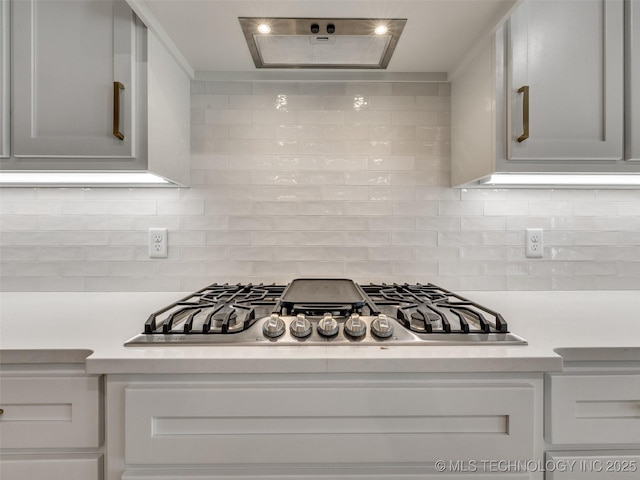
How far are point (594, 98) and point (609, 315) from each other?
653mm

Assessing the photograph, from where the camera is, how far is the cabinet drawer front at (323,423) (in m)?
0.73

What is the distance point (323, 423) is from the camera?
0.73 metres

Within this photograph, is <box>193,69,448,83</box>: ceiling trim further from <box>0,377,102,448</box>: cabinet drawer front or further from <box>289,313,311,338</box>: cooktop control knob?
<box>0,377,102,448</box>: cabinet drawer front

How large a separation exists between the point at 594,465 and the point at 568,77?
103cm

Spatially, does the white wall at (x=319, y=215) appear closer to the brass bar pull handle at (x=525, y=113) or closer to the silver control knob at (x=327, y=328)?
the brass bar pull handle at (x=525, y=113)

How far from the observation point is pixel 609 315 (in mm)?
1065

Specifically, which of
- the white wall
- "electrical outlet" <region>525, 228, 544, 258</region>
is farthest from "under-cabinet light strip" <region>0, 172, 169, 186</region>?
"electrical outlet" <region>525, 228, 544, 258</region>

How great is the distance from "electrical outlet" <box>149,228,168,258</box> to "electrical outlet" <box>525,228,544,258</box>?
4.73 ft

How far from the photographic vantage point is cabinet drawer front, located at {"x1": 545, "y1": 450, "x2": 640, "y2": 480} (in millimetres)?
759

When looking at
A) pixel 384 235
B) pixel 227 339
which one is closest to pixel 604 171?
pixel 384 235

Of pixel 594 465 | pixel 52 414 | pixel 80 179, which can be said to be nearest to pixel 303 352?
pixel 52 414

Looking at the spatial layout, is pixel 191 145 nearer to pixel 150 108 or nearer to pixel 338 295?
pixel 150 108

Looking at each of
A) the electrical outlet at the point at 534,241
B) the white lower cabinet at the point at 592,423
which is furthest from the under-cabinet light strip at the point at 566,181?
the white lower cabinet at the point at 592,423

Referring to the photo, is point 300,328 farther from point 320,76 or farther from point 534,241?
point 534,241
